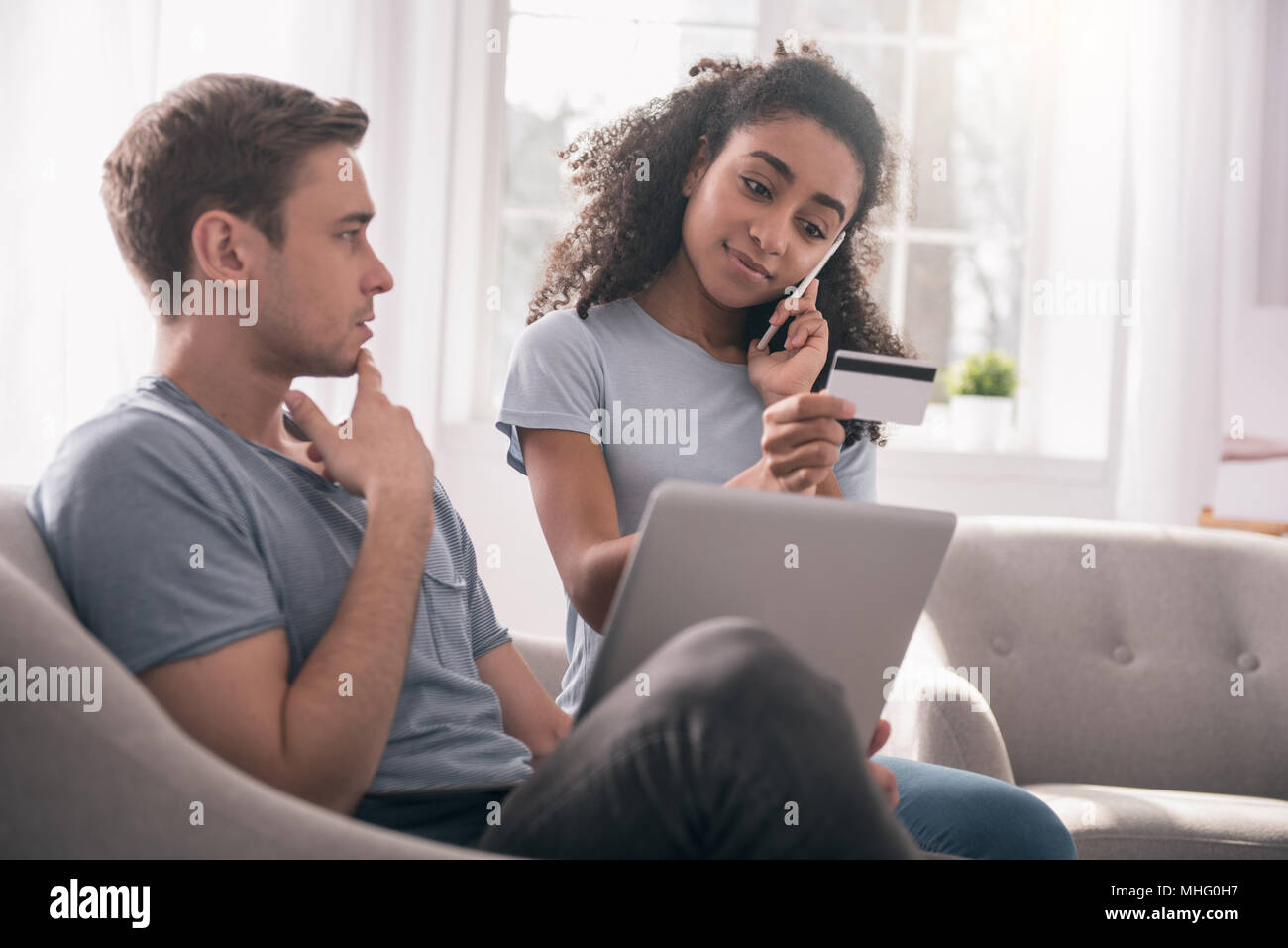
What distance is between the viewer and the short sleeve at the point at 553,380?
1.52m

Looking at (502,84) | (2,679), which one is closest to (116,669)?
(2,679)

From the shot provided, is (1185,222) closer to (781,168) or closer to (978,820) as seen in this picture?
(781,168)

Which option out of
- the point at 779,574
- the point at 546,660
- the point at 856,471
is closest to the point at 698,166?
the point at 856,471

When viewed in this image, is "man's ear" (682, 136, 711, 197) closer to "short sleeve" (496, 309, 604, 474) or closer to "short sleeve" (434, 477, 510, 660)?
"short sleeve" (496, 309, 604, 474)

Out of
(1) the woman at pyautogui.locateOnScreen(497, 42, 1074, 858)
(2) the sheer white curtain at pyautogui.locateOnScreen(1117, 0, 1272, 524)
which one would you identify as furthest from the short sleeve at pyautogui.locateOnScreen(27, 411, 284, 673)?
(2) the sheer white curtain at pyautogui.locateOnScreen(1117, 0, 1272, 524)

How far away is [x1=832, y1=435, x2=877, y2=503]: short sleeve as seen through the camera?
1.70 meters

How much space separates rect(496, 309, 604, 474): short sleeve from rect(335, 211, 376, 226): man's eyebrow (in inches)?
11.9

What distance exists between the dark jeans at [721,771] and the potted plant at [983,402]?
236 cm

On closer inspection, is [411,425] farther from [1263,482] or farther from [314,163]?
[1263,482]

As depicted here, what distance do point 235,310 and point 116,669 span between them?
16.7 inches

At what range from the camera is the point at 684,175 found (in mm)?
1734

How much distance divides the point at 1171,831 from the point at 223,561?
1.39 m

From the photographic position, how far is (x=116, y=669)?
92 cm

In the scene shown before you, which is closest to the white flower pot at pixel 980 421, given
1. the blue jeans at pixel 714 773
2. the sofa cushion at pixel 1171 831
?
the sofa cushion at pixel 1171 831
